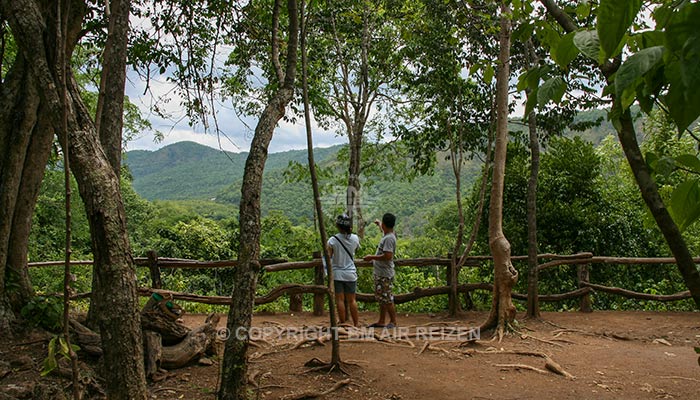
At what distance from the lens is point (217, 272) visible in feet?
37.3

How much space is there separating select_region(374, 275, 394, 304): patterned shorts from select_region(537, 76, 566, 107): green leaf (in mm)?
4633

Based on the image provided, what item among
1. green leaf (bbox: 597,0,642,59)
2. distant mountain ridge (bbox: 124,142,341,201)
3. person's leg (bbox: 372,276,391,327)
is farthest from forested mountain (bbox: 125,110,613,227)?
green leaf (bbox: 597,0,642,59)

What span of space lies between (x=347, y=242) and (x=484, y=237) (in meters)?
4.71

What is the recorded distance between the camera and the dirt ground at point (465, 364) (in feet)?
11.6

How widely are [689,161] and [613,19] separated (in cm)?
34

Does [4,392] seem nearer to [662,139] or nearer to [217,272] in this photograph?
[217,272]

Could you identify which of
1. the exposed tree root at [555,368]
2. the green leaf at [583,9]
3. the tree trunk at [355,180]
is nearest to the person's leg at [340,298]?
the exposed tree root at [555,368]

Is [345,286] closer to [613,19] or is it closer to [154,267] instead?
[154,267]

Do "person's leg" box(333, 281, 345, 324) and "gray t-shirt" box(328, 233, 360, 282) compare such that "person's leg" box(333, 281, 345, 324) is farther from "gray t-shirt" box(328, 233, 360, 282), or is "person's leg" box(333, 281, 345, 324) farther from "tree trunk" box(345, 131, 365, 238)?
"tree trunk" box(345, 131, 365, 238)

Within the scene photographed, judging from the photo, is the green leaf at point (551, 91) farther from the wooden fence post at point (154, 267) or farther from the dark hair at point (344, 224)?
the wooden fence post at point (154, 267)

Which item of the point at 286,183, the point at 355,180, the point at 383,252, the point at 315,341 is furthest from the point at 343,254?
the point at 286,183

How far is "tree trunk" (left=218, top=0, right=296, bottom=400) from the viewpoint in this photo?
2789mm

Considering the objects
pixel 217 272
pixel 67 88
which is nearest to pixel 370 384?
pixel 67 88

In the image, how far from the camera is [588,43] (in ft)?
1.83
